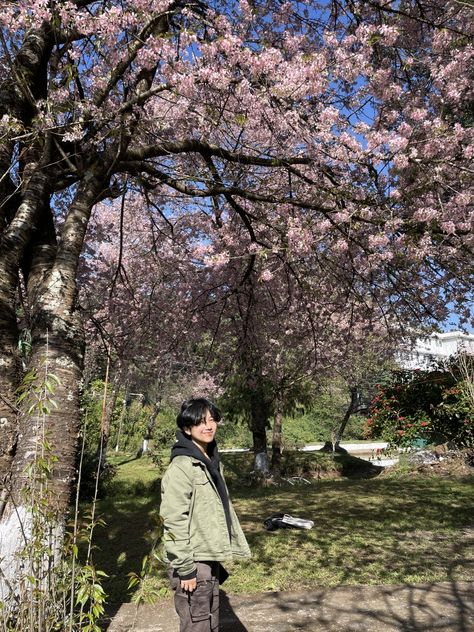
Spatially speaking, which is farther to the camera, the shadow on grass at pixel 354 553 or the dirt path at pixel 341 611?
the shadow on grass at pixel 354 553

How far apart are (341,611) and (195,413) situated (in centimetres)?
228

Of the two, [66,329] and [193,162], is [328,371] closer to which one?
[193,162]

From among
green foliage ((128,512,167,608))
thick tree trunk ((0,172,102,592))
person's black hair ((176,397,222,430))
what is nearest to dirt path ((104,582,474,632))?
green foliage ((128,512,167,608))

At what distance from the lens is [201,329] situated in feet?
34.4

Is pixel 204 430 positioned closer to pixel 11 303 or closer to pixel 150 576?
pixel 11 303

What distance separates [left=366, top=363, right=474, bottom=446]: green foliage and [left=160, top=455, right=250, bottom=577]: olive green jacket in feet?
33.1

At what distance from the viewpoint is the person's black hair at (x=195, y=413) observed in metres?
2.82

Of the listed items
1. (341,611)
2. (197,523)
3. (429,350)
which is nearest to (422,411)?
(341,611)

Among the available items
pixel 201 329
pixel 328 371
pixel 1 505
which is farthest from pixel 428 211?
pixel 328 371

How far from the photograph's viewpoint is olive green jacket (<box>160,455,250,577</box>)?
252 cm

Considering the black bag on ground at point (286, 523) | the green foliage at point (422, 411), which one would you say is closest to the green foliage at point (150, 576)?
the black bag on ground at point (286, 523)

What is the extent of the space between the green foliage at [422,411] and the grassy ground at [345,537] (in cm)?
135

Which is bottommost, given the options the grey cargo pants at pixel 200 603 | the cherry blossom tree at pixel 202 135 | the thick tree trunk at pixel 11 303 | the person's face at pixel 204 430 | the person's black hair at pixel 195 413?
the grey cargo pants at pixel 200 603

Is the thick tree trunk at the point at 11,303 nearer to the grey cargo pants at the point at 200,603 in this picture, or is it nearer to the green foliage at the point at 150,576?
the green foliage at the point at 150,576
